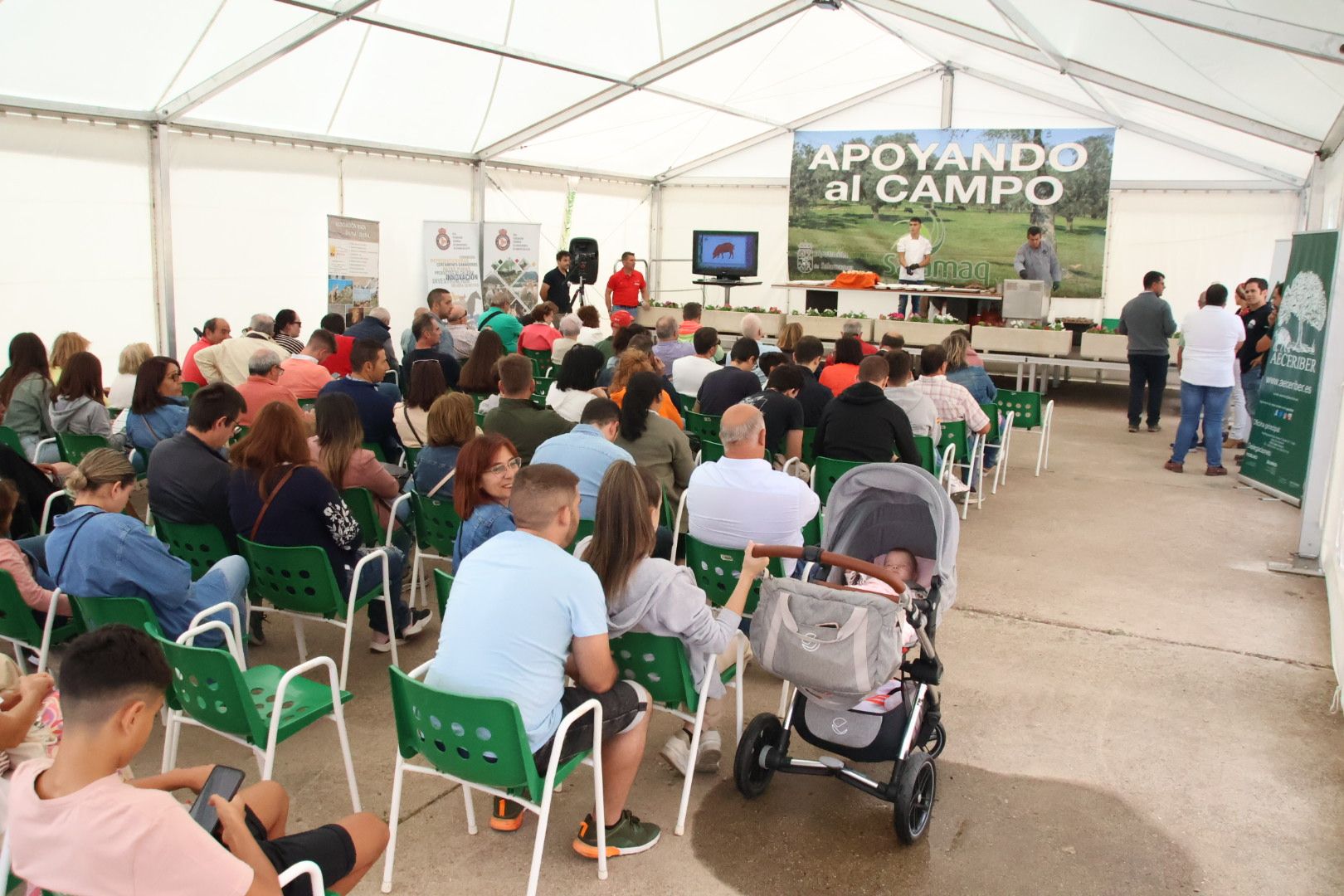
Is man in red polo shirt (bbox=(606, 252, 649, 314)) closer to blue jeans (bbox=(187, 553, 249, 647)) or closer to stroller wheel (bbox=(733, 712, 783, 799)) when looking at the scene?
blue jeans (bbox=(187, 553, 249, 647))

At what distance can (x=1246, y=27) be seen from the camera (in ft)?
20.8

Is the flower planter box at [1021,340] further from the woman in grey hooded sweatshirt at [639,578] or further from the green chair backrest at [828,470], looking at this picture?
the woman in grey hooded sweatshirt at [639,578]

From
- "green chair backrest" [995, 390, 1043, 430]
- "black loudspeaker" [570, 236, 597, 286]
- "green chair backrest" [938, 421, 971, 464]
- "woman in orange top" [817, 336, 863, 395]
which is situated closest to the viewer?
"green chair backrest" [938, 421, 971, 464]

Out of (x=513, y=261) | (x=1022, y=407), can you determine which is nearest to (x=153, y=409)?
(x=1022, y=407)

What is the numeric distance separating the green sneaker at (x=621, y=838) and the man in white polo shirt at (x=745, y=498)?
1.15 meters

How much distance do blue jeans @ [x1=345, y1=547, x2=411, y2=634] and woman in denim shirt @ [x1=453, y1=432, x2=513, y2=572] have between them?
64cm

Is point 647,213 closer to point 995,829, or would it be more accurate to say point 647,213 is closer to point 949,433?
point 949,433

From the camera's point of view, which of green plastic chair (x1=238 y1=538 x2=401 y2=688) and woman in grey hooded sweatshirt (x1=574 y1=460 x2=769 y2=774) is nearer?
woman in grey hooded sweatshirt (x1=574 y1=460 x2=769 y2=774)

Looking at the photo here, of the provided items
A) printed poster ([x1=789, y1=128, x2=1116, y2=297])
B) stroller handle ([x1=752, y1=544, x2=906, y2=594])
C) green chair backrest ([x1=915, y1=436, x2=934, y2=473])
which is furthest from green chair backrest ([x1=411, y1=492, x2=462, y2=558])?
printed poster ([x1=789, y1=128, x2=1116, y2=297])

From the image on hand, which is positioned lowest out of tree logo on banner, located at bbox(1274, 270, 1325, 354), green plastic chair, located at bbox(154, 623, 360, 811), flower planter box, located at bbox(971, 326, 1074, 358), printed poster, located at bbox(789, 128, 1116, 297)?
green plastic chair, located at bbox(154, 623, 360, 811)

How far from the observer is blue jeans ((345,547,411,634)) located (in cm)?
420

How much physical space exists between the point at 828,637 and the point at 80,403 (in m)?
4.62

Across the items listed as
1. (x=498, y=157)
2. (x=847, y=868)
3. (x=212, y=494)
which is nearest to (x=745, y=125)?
(x=498, y=157)

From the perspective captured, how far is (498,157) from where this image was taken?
13.6 m
